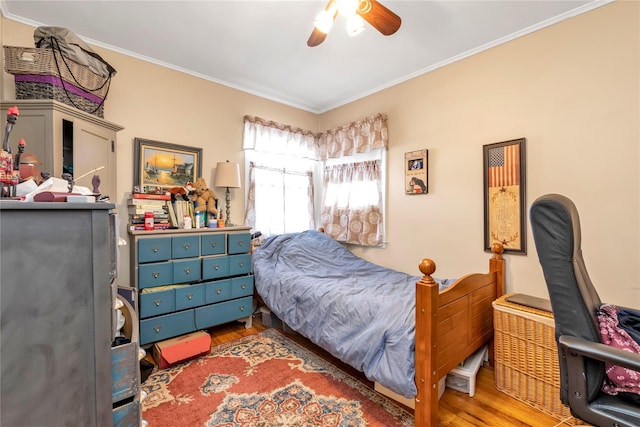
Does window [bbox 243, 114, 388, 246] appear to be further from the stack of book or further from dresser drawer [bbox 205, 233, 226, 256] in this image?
the stack of book

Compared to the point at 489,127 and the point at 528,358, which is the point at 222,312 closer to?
the point at 528,358

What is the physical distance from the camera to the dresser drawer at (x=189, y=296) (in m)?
2.39

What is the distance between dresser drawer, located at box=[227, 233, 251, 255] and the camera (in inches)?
108

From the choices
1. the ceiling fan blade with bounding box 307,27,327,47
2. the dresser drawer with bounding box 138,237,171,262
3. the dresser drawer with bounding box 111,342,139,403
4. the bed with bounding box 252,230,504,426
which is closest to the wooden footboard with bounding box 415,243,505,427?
the bed with bounding box 252,230,504,426

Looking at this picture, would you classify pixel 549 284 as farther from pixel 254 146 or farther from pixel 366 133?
pixel 254 146

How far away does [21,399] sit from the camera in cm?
64

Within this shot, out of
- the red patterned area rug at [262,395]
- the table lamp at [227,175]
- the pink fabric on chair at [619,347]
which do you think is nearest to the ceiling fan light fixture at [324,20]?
the table lamp at [227,175]

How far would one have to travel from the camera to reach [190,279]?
247 centimetres

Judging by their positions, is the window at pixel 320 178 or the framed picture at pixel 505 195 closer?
the framed picture at pixel 505 195

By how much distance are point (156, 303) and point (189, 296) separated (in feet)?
0.83

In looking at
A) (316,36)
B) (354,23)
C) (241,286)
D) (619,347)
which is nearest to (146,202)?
(241,286)

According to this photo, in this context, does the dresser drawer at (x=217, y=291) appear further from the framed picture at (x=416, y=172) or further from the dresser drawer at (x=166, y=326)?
the framed picture at (x=416, y=172)

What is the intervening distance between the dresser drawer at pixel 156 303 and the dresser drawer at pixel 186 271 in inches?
4.8

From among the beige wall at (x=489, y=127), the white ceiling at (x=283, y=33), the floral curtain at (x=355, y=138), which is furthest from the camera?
the floral curtain at (x=355, y=138)
